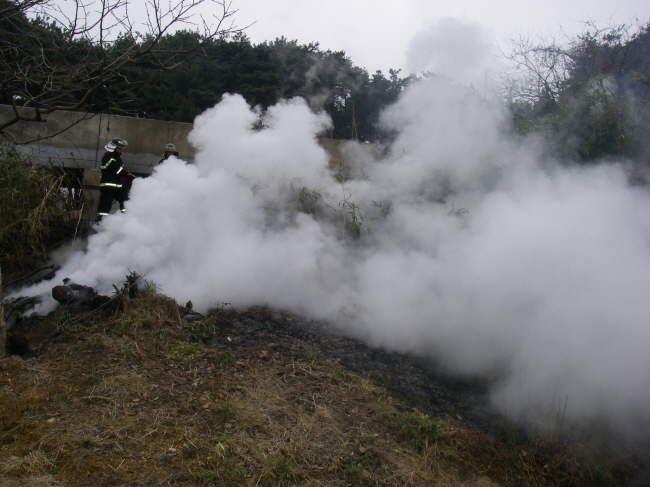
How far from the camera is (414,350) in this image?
5.46 m

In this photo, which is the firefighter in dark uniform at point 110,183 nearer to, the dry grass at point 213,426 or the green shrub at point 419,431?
the dry grass at point 213,426

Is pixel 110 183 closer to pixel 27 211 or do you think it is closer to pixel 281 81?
pixel 27 211

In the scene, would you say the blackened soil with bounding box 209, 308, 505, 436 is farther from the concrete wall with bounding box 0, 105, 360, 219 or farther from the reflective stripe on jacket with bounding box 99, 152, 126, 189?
the concrete wall with bounding box 0, 105, 360, 219

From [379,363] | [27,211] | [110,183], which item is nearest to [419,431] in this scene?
[379,363]

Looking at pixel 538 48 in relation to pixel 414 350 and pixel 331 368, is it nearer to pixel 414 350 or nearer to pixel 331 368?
pixel 414 350

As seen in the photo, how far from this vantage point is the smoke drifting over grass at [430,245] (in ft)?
15.3

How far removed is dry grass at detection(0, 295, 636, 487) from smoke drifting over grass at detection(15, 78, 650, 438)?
1129mm

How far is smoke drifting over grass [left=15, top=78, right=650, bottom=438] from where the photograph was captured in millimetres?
4660

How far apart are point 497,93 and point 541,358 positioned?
17.6 feet

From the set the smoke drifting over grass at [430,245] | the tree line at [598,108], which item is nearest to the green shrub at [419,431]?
the smoke drifting over grass at [430,245]

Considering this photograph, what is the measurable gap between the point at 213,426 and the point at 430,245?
12.9ft

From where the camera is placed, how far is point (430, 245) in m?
6.42

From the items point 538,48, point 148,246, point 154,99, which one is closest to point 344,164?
point 148,246

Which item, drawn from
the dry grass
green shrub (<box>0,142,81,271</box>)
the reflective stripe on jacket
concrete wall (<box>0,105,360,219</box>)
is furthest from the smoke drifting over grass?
concrete wall (<box>0,105,360,219</box>)
